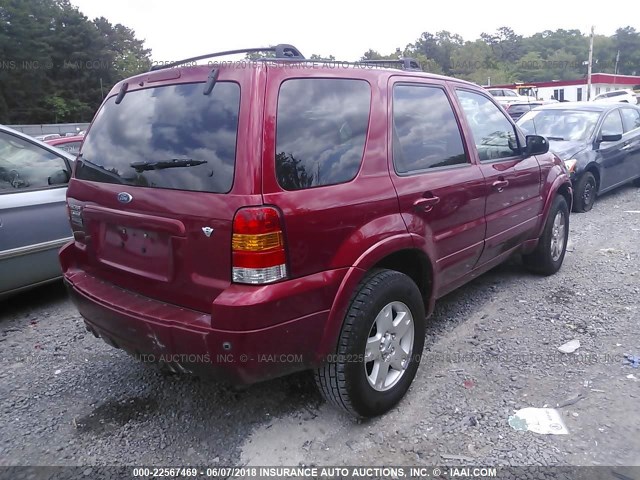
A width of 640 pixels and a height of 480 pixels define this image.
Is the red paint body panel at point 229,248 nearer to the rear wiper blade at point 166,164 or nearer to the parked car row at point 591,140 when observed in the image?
the rear wiper blade at point 166,164

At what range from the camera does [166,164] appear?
92.9 inches

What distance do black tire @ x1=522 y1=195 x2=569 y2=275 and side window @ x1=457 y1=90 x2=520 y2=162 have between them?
929 mm

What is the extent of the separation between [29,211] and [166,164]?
2.35 metres

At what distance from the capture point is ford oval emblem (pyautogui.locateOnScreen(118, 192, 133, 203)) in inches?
97.2

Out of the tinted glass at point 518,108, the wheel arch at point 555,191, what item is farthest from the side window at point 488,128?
the tinted glass at point 518,108

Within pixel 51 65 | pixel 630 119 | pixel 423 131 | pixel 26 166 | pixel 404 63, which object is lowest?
pixel 630 119

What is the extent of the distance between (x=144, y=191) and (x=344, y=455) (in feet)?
5.39

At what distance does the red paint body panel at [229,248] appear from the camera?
2.16m

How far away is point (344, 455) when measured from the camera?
2498mm

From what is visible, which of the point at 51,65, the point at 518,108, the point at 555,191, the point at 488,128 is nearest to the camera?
the point at 488,128

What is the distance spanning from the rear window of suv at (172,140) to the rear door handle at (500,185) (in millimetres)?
2224

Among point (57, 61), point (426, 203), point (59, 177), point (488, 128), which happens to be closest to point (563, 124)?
point (488, 128)

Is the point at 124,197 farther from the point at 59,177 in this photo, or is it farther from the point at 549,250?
the point at 549,250

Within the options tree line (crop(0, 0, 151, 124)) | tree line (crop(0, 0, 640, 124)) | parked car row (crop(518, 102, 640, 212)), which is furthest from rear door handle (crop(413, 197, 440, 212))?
tree line (crop(0, 0, 151, 124))
